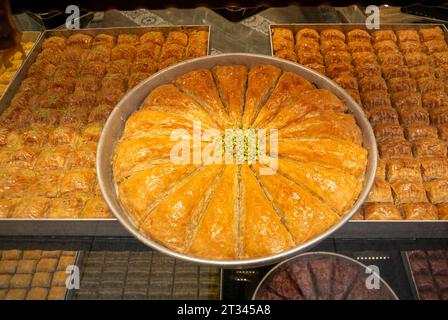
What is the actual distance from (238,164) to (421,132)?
6.13ft


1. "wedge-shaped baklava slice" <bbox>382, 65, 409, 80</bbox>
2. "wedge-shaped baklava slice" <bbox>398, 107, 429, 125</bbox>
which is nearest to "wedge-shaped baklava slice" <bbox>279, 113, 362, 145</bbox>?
"wedge-shaped baklava slice" <bbox>398, 107, 429, 125</bbox>

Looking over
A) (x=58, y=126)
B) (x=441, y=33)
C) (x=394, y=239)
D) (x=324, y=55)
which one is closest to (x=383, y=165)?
(x=394, y=239)

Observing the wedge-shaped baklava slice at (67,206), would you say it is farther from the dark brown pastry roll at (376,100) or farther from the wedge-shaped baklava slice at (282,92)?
the dark brown pastry roll at (376,100)

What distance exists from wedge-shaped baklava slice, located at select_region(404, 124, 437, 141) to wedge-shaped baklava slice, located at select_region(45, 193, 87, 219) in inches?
111

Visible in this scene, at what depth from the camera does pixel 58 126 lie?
131 inches

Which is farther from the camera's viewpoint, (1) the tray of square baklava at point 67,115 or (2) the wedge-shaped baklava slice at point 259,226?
(1) the tray of square baklava at point 67,115

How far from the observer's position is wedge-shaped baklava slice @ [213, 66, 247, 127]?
2717 millimetres

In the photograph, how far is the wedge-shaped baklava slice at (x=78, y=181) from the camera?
2.98 metres

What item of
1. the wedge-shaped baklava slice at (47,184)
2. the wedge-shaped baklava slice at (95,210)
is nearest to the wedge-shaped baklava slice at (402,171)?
the wedge-shaped baklava slice at (95,210)

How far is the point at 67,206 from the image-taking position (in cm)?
287

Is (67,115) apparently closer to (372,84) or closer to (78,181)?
(78,181)

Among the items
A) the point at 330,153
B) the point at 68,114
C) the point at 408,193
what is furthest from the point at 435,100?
the point at 68,114

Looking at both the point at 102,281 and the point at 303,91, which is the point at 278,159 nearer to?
the point at 303,91

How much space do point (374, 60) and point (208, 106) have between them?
2036 millimetres
